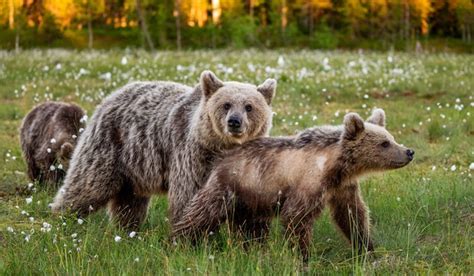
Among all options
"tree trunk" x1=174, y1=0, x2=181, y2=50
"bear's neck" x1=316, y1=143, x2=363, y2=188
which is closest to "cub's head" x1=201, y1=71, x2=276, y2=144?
"bear's neck" x1=316, y1=143, x2=363, y2=188

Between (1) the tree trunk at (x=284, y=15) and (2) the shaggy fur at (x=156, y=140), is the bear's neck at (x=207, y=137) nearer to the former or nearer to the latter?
(2) the shaggy fur at (x=156, y=140)

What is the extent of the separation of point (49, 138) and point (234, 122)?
13.6 ft

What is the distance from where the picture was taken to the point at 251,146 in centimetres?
654

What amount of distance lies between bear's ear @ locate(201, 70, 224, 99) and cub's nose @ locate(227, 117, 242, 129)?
588mm

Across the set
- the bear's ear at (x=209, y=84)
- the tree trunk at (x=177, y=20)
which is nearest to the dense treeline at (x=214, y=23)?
the tree trunk at (x=177, y=20)

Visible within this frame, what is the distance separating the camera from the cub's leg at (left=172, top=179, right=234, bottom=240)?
6.29 metres

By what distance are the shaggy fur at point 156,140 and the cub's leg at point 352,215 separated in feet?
3.31

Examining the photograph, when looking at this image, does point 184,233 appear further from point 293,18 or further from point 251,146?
point 293,18

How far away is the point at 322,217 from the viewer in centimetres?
732

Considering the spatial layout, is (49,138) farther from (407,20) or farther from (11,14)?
(11,14)

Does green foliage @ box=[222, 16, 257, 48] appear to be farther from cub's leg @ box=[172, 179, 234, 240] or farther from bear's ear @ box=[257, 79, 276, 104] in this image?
cub's leg @ box=[172, 179, 234, 240]

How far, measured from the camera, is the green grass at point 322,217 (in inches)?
225

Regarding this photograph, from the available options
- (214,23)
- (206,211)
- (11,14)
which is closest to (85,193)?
(206,211)

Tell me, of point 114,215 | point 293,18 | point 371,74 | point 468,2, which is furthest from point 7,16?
point 114,215
